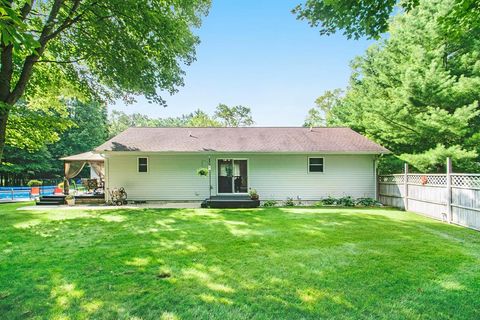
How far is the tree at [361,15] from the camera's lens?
5645 mm

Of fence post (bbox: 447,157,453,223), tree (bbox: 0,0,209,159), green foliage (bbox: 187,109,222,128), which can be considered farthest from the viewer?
green foliage (bbox: 187,109,222,128)

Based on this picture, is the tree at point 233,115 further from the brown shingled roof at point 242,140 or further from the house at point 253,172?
the house at point 253,172

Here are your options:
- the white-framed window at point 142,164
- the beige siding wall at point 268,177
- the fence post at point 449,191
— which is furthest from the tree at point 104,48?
the fence post at point 449,191

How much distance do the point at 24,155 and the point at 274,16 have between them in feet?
92.8

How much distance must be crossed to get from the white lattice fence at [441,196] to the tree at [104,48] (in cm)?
1055

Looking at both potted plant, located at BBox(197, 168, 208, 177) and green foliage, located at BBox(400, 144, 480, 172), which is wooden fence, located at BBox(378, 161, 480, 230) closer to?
green foliage, located at BBox(400, 144, 480, 172)

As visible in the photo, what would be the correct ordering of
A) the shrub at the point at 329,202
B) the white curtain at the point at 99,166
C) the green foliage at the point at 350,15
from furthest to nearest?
the white curtain at the point at 99,166 < the shrub at the point at 329,202 < the green foliage at the point at 350,15

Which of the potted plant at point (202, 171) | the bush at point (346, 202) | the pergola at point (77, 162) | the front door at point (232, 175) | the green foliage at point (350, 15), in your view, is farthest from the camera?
the pergola at point (77, 162)

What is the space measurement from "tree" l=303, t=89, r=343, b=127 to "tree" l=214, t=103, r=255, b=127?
1157 cm

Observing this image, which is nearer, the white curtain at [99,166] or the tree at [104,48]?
the tree at [104,48]

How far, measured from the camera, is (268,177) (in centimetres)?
1302

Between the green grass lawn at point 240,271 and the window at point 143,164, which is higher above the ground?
the window at point 143,164

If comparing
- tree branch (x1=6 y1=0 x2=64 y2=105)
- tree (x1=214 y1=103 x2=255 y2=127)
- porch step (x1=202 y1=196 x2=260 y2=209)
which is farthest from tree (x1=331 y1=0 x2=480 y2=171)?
tree (x1=214 y1=103 x2=255 y2=127)

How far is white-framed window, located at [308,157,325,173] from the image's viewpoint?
13.0 metres
